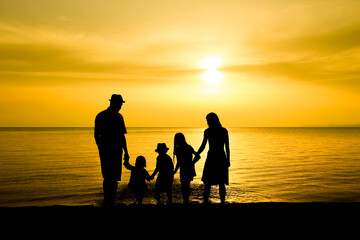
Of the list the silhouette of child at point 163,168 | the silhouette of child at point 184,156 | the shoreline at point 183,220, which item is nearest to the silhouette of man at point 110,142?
the shoreline at point 183,220

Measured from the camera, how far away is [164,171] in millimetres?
8398

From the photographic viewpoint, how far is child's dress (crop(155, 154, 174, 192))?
8.35 m

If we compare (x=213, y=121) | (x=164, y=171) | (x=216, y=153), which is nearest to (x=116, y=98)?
(x=213, y=121)

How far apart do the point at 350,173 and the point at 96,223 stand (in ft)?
69.4

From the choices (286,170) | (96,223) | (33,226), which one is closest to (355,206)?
(96,223)

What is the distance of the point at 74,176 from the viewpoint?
773 inches

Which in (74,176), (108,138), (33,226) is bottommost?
(74,176)

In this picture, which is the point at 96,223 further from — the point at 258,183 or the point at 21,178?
the point at 21,178

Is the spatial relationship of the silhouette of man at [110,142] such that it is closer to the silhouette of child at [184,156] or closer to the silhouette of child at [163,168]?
the silhouette of child at [184,156]

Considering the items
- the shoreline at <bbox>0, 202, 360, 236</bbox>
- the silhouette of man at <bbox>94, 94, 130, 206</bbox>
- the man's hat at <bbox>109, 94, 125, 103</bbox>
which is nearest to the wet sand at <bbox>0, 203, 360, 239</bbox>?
the shoreline at <bbox>0, 202, 360, 236</bbox>

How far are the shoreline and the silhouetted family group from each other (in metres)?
0.90

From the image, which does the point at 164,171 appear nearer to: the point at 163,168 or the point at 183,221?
the point at 163,168

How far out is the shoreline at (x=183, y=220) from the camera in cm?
481

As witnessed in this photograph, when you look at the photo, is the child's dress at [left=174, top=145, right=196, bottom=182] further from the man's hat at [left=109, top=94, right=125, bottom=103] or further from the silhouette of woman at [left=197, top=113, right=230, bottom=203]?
the man's hat at [left=109, top=94, right=125, bottom=103]
